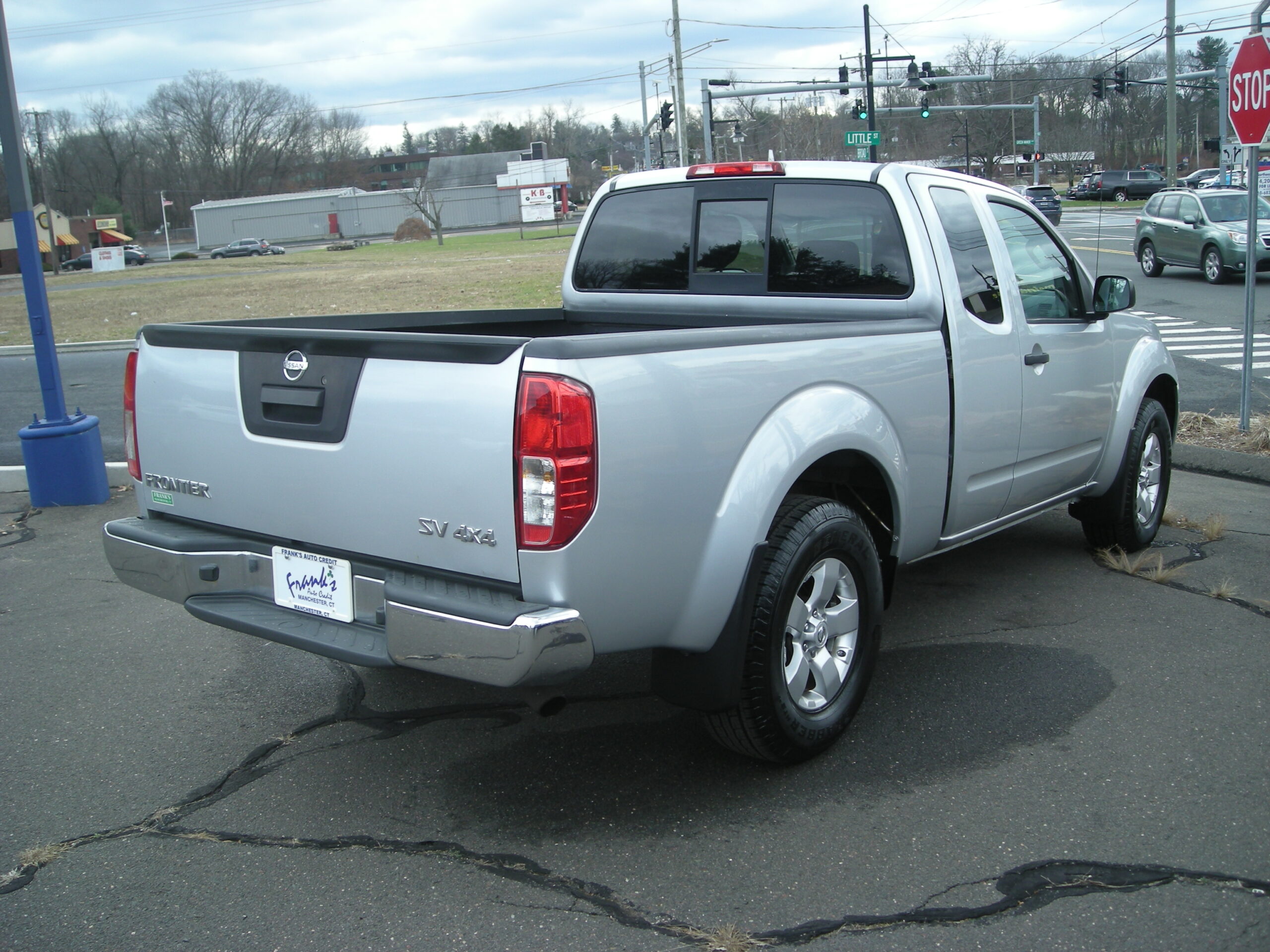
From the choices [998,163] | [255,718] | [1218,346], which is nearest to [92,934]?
[255,718]

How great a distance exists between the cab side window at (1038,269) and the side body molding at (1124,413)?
58 centimetres

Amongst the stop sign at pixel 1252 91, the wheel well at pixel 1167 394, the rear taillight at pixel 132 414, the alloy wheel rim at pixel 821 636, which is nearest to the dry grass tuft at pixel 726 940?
the alloy wheel rim at pixel 821 636

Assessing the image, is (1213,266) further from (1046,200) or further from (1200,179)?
(1200,179)

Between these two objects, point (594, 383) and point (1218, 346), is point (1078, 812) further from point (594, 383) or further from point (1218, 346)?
point (1218, 346)

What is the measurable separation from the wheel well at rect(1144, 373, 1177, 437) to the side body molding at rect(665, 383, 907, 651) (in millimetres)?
3059

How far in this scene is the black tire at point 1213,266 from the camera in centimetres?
2012

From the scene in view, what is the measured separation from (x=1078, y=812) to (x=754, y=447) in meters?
1.45

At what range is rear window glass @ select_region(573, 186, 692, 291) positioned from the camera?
15.8 feet

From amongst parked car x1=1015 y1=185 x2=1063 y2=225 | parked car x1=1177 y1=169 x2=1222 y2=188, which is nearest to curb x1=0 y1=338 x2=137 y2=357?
parked car x1=1015 y1=185 x2=1063 y2=225

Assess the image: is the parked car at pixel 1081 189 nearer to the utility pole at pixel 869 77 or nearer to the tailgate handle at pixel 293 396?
the utility pole at pixel 869 77

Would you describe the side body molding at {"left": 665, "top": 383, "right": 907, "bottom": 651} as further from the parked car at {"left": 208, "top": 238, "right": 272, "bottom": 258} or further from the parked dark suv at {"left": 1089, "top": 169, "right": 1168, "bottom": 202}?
the parked car at {"left": 208, "top": 238, "right": 272, "bottom": 258}

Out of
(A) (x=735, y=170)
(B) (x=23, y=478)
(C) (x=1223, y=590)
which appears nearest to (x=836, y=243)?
(A) (x=735, y=170)

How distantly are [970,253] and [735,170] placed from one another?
1.03m

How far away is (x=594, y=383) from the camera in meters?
2.83
